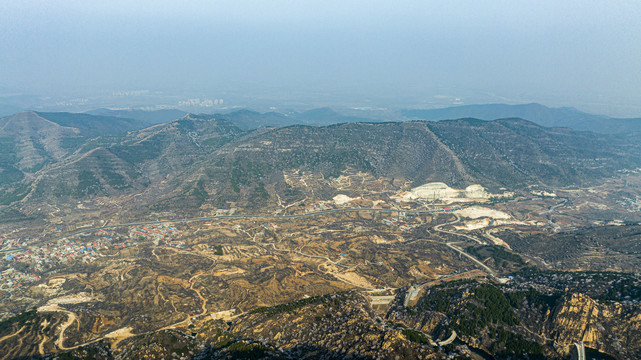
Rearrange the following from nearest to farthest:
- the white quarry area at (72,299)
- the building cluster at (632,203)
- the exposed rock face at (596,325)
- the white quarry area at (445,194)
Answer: the exposed rock face at (596,325) < the white quarry area at (72,299) < the building cluster at (632,203) < the white quarry area at (445,194)

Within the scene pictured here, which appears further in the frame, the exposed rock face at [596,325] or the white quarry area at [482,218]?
the white quarry area at [482,218]

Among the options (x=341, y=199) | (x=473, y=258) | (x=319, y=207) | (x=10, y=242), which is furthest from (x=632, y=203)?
(x=10, y=242)

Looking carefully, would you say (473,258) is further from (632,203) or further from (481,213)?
(632,203)

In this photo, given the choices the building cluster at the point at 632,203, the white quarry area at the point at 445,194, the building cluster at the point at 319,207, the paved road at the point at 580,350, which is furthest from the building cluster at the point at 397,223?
the building cluster at the point at 632,203

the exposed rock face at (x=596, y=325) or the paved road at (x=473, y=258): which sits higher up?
the exposed rock face at (x=596, y=325)

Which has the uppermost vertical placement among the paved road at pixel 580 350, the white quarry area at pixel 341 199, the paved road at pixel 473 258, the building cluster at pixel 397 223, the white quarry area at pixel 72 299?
the white quarry area at pixel 341 199

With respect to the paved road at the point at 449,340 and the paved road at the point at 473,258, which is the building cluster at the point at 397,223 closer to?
the paved road at the point at 473,258

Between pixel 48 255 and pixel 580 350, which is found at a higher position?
pixel 580 350

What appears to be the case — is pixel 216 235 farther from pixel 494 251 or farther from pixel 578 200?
pixel 578 200

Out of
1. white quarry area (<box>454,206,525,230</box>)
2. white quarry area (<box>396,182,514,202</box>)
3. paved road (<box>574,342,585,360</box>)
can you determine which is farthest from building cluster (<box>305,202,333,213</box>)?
paved road (<box>574,342,585,360</box>)

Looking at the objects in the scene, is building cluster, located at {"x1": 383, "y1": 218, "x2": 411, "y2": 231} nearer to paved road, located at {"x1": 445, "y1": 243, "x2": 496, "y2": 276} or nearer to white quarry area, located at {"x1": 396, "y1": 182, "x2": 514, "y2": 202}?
paved road, located at {"x1": 445, "y1": 243, "x2": 496, "y2": 276}
